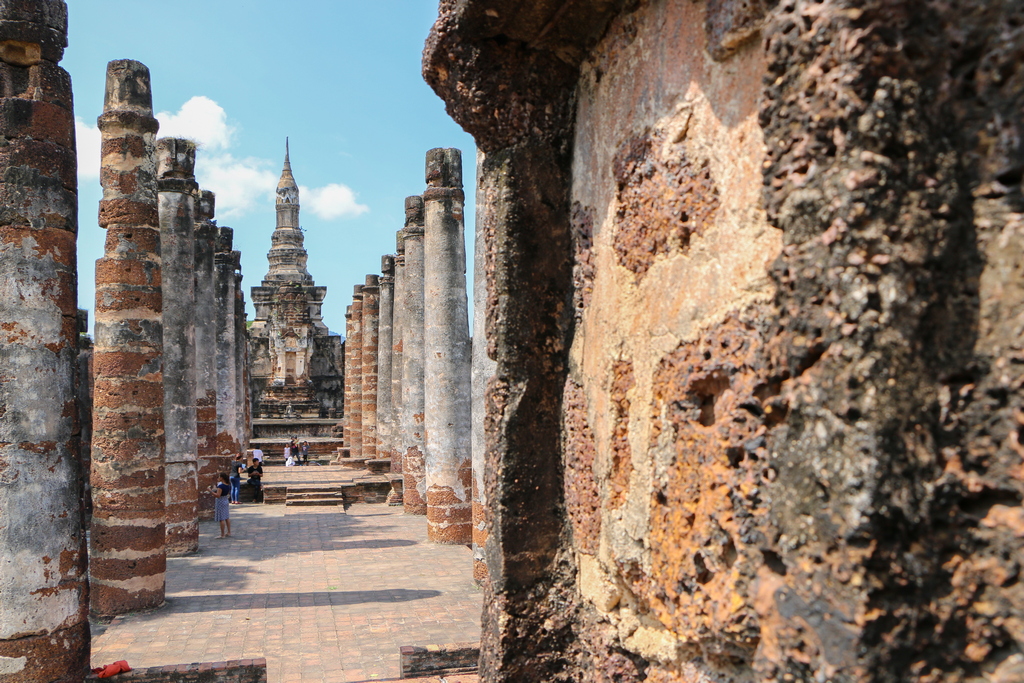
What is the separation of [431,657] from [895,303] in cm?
616

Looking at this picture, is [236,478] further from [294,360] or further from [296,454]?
[294,360]

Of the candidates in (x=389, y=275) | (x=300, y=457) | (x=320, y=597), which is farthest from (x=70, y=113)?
(x=300, y=457)

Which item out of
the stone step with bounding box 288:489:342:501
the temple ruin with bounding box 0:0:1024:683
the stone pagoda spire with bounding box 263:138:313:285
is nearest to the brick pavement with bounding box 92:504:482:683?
the stone step with bounding box 288:489:342:501

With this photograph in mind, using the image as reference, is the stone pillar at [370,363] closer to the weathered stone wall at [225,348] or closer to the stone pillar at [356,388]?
the stone pillar at [356,388]

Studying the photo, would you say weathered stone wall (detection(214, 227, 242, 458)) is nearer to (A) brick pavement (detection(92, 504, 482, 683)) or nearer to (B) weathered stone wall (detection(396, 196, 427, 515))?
(B) weathered stone wall (detection(396, 196, 427, 515))

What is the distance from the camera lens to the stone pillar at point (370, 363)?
2708 centimetres

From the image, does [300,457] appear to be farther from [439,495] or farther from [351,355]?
[439,495]

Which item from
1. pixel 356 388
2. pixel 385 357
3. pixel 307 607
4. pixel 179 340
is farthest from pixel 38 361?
pixel 356 388

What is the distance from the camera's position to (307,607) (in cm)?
976

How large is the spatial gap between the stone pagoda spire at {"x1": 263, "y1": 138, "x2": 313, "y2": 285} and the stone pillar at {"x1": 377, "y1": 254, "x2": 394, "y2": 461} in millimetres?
24912

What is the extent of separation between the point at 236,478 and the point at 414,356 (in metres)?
4.84

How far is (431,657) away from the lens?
22.2ft

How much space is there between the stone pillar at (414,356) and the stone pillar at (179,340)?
4.66m

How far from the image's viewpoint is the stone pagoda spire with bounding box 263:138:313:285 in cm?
4944
